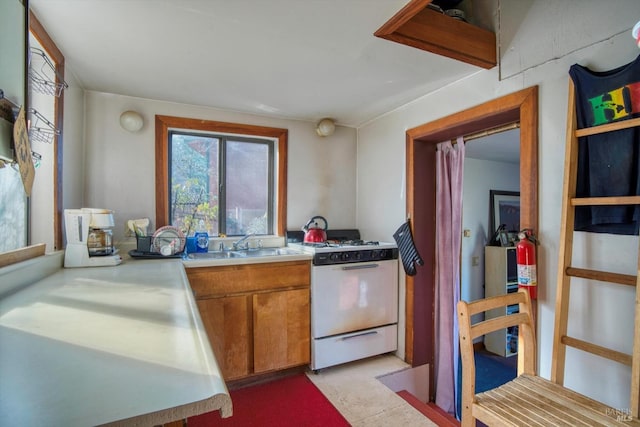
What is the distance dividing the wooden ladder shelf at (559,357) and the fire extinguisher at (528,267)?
0.11 meters

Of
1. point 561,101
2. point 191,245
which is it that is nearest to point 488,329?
point 561,101

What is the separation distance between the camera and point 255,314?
2.20 metres

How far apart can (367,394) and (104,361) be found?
1.91m

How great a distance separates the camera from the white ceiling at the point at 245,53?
1340 millimetres

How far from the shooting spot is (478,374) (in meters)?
3.04

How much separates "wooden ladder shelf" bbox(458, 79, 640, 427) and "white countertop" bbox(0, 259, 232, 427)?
105 centimetres

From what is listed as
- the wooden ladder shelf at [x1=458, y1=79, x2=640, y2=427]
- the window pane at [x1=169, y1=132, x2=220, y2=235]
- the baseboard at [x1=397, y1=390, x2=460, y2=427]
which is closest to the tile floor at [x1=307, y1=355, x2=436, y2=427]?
the baseboard at [x1=397, y1=390, x2=460, y2=427]

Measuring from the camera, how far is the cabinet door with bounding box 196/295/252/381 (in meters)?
2.07

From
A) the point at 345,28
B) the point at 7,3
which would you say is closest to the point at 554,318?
the point at 345,28

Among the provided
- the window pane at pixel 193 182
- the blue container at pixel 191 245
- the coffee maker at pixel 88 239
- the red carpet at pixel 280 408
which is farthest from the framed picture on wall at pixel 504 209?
the coffee maker at pixel 88 239

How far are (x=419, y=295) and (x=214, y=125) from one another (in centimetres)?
221

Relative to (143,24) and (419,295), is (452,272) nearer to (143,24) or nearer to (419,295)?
(419,295)

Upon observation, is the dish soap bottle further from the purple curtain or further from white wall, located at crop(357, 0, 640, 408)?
white wall, located at crop(357, 0, 640, 408)

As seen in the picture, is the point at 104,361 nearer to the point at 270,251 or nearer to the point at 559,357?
the point at 559,357
